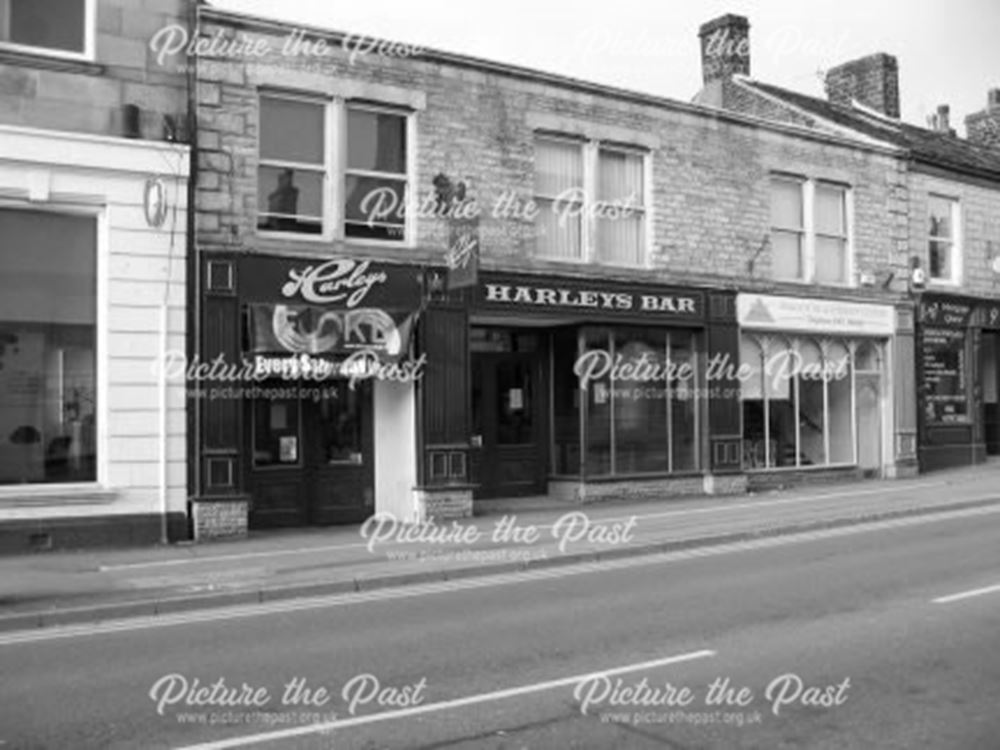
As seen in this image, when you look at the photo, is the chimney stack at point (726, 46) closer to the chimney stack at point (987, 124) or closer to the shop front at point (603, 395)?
the chimney stack at point (987, 124)

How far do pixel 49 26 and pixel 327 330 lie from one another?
529 centimetres

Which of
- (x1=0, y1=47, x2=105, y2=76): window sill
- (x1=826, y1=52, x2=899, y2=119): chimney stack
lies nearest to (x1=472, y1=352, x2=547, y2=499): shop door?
(x1=0, y1=47, x2=105, y2=76): window sill

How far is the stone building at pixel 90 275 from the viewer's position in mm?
13891

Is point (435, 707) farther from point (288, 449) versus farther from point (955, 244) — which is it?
point (955, 244)

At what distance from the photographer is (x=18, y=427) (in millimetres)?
13938

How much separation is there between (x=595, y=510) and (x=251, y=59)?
27.9 feet

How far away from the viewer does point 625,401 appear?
19.1 metres

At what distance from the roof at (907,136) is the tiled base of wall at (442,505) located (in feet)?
41.6

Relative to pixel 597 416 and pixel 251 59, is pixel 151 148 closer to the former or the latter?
pixel 251 59

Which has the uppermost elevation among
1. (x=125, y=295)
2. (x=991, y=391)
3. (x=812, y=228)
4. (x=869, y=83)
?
(x=869, y=83)

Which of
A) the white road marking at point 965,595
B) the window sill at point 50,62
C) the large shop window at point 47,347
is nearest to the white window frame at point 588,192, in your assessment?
the window sill at point 50,62

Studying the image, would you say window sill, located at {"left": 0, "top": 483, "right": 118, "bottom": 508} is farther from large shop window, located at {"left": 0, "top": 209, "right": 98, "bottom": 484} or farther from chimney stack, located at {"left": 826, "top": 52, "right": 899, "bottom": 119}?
chimney stack, located at {"left": 826, "top": 52, "right": 899, "bottom": 119}

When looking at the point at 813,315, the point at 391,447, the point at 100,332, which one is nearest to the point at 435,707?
the point at 100,332

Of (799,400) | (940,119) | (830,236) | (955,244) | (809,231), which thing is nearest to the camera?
(799,400)
